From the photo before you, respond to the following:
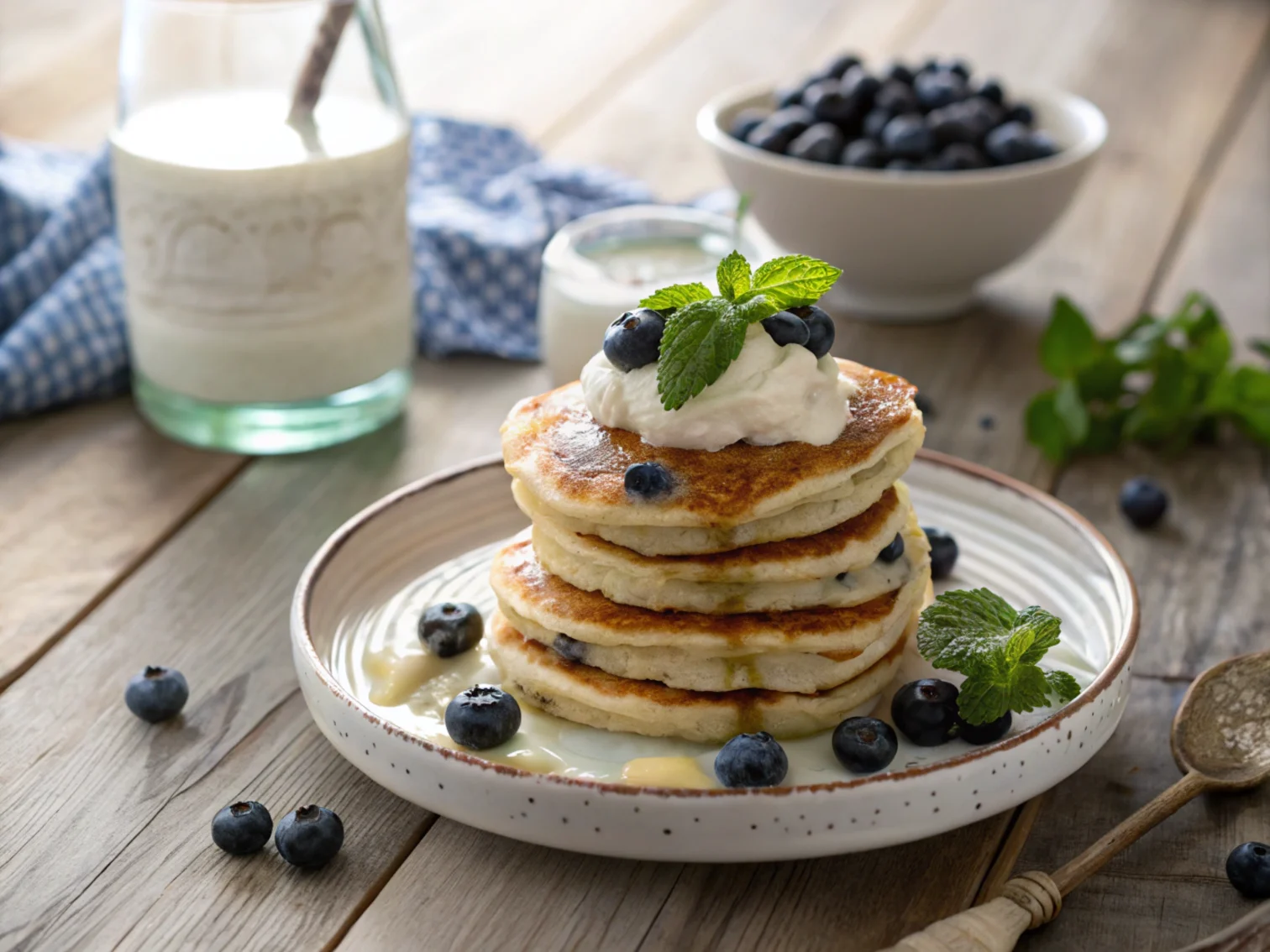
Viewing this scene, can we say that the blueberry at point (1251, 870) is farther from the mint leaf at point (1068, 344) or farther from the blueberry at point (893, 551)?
the mint leaf at point (1068, 344)

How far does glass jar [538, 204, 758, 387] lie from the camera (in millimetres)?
2465

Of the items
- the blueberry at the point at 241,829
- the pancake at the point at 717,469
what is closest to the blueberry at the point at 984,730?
the pancake at the point at 717,469

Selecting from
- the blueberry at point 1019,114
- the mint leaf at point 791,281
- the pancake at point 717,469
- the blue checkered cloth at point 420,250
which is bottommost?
the blue checkered cloth at point 420,250

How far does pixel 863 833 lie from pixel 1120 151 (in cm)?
271

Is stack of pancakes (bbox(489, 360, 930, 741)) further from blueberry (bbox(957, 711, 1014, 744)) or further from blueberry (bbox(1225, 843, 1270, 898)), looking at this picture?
blueberry (bbox(1225, 843, 1270, 898))

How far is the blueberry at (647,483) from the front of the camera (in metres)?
1.48

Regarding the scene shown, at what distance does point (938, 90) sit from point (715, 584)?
1640 millimetres

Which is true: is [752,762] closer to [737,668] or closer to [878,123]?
[737,668]

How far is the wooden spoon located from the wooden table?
1.7 inches

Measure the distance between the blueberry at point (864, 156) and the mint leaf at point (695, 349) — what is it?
1.29 meters

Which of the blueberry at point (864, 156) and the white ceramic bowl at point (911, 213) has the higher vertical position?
the blueberry at point (864, 156)

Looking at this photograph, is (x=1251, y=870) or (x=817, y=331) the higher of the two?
(x=817, y=331)

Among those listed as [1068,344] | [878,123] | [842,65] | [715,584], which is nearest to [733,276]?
[715,584]

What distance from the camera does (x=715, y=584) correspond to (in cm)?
153
